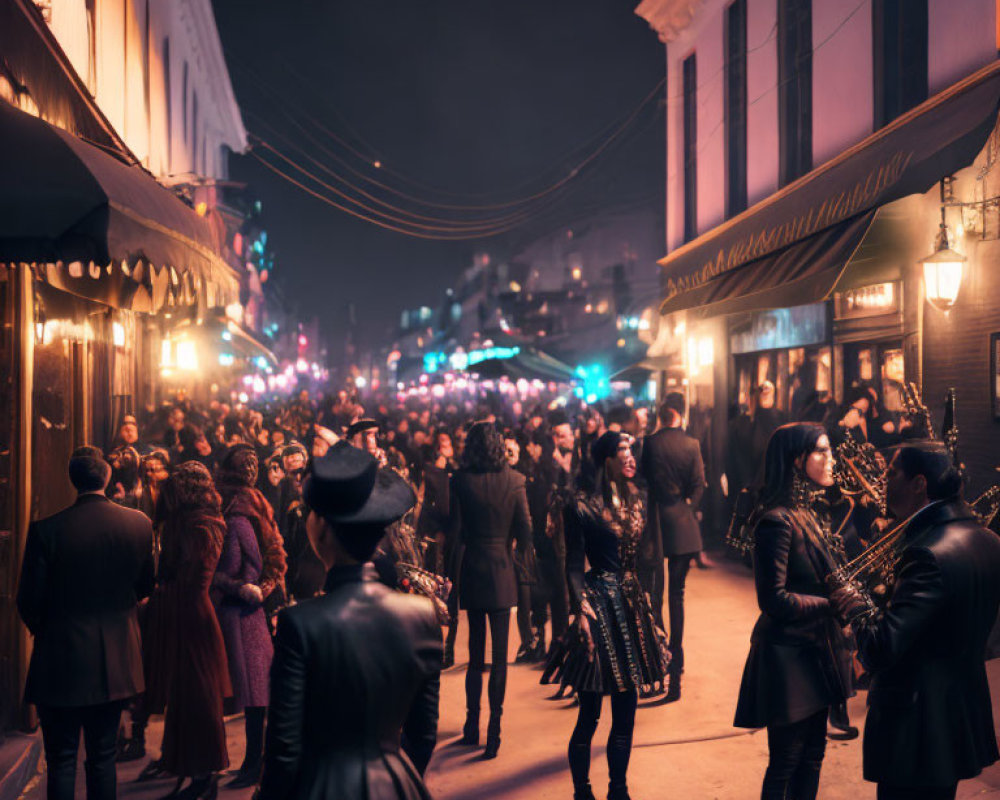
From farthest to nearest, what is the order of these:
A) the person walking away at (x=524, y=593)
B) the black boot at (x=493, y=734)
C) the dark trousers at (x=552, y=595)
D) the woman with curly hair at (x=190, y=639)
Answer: the dark trousers at (x=552, y=595), the person walking away at (x=524, y=593), the black boot at (x=493, y=734), the woman with curly hair at (x=190, y=639)

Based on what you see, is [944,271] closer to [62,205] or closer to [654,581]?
[654,581]

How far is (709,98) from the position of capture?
57.3 ft

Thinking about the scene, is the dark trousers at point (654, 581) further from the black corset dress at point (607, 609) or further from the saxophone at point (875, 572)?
the saxophone at point (875, 572)

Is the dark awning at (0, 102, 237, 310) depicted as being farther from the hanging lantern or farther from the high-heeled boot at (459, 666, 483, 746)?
the hanging lantern

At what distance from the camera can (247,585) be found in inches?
214

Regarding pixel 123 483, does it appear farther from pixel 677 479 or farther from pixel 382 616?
pixel 382 616

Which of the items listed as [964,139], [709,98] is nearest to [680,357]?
[709,98]

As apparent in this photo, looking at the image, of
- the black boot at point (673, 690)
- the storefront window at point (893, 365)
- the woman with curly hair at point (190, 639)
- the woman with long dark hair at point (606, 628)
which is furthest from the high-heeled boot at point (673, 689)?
the storefront window at point (893, 365)

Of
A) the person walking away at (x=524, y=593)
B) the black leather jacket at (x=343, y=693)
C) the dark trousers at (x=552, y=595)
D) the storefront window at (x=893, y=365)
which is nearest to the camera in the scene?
the black leather jacket at (x=343, y=693)

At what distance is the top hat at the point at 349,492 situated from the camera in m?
2.58

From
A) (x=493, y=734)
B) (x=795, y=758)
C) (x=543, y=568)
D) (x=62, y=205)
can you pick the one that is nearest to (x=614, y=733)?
(x=795, y=758)

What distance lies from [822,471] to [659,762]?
8.48ft

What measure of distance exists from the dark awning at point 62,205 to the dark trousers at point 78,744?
2.41 m

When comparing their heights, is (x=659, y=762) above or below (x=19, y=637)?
below
